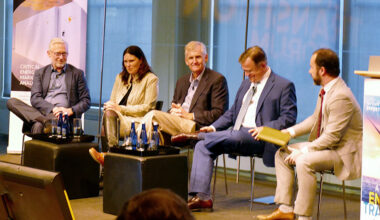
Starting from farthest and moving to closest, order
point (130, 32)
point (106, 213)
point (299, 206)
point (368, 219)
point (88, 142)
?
point (130, 32) < point (88, 142) < point (106, 213) < point (299, 206) < point (368, 219)

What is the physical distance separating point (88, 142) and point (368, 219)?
2.85 m

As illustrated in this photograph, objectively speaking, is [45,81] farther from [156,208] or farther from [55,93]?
[156,208]

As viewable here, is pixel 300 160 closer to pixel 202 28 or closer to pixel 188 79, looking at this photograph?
pixel 188 79

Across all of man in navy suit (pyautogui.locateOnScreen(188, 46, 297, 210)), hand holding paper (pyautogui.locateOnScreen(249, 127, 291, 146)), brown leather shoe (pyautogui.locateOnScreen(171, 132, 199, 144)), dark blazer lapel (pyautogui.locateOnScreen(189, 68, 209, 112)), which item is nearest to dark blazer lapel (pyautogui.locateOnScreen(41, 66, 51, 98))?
dark blazer lapel (pyautogui.locateOnScreen(189, 68, 209, 112))

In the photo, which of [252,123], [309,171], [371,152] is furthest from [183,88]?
[371,152]

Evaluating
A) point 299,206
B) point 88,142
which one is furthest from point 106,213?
point 299,206

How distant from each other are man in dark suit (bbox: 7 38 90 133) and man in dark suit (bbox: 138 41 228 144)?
102cm

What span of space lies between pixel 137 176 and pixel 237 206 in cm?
105

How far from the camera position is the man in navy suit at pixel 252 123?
4.84 m

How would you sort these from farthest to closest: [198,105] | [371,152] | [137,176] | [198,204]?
[198,105], [198,204], [137,176], [371,152]

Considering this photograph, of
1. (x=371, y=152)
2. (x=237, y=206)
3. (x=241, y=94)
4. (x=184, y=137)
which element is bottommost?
(x=237, y=206)

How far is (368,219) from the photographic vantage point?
325 centimetres

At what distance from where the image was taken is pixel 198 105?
5523 mm

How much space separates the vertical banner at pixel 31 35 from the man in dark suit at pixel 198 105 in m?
2.15
